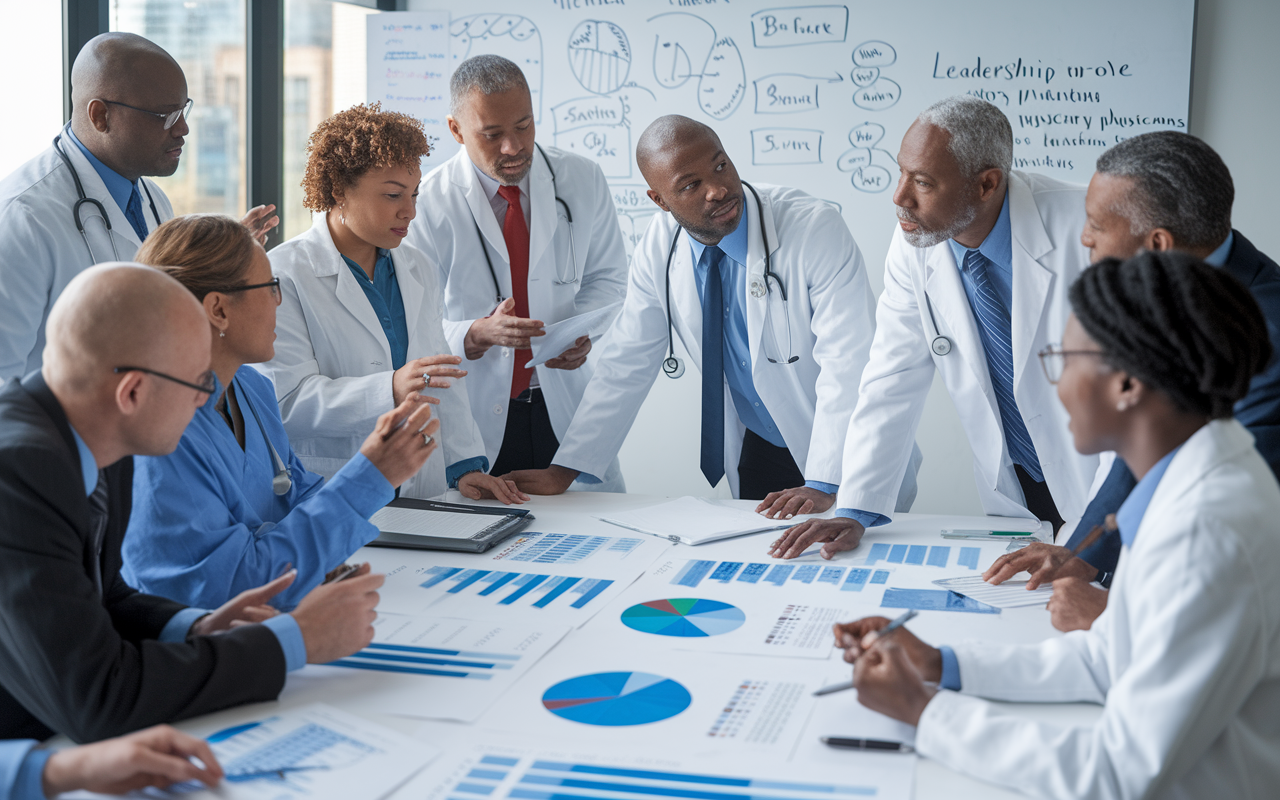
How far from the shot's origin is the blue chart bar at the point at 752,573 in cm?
180

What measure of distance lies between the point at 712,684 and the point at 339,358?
1441 mm

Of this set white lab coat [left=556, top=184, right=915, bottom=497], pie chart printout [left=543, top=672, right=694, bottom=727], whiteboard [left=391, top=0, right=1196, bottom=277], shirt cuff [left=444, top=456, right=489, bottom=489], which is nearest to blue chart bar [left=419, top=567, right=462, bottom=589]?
pie chart printout [left=543, top=672, right=694, bottom=727]

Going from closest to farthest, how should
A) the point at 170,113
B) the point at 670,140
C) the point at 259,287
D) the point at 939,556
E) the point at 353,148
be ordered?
the point at 259,287 < the point at 939,556 < the point at 353,148 < the point at 170,113 < the point at 670,140

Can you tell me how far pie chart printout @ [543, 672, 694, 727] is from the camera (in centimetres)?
123

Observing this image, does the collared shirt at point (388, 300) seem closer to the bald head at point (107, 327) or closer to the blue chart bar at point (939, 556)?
the bald head at point (107, 327)

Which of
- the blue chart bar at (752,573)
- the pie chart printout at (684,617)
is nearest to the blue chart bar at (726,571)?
the blue chart bar at (752,573)

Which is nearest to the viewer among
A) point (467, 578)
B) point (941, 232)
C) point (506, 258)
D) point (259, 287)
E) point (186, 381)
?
point (186, 381)

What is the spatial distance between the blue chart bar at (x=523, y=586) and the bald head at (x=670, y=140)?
1299 millimetres

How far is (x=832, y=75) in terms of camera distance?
13.0 feet

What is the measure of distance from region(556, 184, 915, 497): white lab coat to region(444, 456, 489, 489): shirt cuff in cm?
22

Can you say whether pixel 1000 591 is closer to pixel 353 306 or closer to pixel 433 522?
pixel 433 522

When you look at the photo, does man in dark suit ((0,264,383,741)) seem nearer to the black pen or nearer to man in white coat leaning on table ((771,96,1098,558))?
the black pen

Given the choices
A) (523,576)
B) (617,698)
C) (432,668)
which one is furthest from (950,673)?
(523,576)

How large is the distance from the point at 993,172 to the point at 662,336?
104cm
